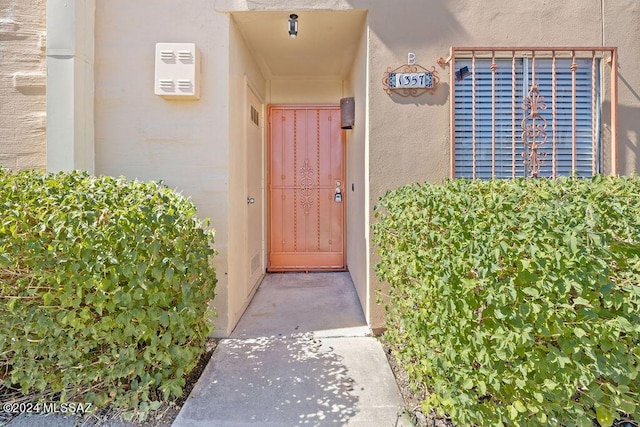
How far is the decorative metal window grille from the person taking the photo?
2684 millimetres

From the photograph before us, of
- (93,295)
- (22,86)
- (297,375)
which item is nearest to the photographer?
(93,295)

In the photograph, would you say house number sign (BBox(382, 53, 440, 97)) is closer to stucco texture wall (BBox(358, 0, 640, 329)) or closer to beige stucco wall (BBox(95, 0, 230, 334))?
stucco texture wall (BBox(358, 0, 640, 329))

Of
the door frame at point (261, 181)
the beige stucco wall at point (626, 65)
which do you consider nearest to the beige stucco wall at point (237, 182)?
the door frame at point (261, 181)

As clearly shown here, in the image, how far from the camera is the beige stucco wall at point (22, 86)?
280cm

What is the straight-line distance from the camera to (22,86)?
9.20ft

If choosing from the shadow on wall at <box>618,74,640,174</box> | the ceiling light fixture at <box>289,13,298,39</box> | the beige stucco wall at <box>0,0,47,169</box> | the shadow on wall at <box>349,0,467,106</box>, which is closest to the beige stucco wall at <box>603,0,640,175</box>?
the shadow on wall at <box>618,74,640,174</box>

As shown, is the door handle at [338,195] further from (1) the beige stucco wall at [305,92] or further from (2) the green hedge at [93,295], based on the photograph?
(2) the green hedge at [93,295]

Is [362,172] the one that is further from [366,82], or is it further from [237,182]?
[237,182]

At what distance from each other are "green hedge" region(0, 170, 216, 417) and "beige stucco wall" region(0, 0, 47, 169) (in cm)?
112

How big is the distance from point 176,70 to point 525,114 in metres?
2.88

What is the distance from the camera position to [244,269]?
133 inches

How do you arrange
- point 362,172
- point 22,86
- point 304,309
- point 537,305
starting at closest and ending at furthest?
point 537,305
point 22,86
point 362,172
point 304,309

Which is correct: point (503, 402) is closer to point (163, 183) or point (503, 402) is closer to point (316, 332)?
point (316, 332)

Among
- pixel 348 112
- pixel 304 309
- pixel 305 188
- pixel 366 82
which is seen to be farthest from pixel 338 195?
pixel 366 82
